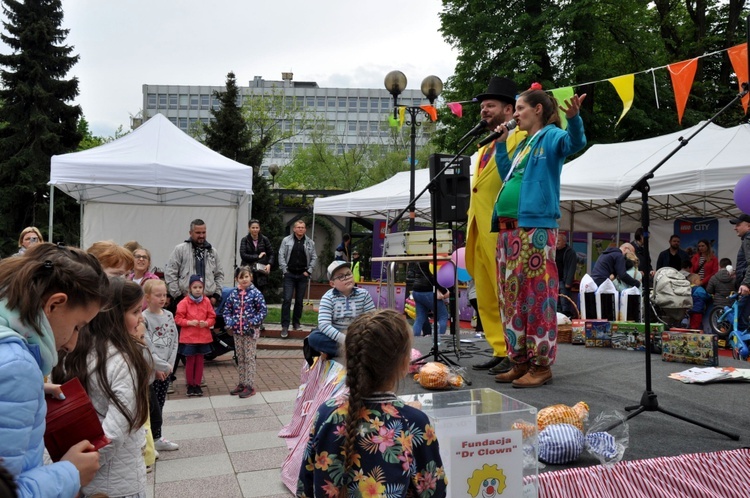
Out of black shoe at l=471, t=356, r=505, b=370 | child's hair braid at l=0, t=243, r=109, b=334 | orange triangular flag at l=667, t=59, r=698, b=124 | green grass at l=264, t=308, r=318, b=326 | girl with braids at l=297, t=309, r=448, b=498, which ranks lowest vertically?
green grass at l=264, t=308, r=318, b=326

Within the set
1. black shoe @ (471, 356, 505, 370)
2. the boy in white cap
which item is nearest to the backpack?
black shoe @ (471, 356, 505, 370)

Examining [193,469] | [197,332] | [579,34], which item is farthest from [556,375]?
[579,34]

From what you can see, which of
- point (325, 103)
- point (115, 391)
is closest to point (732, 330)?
point (115, 391)

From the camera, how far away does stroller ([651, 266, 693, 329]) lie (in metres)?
10.1

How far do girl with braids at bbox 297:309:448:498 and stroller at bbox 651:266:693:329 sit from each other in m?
9.03

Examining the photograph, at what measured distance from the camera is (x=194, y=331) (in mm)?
6355

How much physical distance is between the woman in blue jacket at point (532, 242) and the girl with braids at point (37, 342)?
295 centimetres

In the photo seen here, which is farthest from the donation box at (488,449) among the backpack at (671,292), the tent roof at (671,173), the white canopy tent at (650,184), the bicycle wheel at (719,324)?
the white canopy tent at (650,184)

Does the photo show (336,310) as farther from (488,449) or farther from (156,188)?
(156,188)

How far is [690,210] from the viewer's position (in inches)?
550

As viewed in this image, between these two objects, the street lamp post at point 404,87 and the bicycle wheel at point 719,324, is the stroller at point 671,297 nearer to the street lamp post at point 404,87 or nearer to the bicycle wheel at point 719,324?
the bicycle wheel at point 719,324

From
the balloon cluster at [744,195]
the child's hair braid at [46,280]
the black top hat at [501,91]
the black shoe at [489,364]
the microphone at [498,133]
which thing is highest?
the black top hat at [501,91]

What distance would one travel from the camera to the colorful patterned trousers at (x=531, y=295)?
4117 mm

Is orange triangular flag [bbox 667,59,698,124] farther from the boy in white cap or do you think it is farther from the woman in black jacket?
the woman in black jacket
